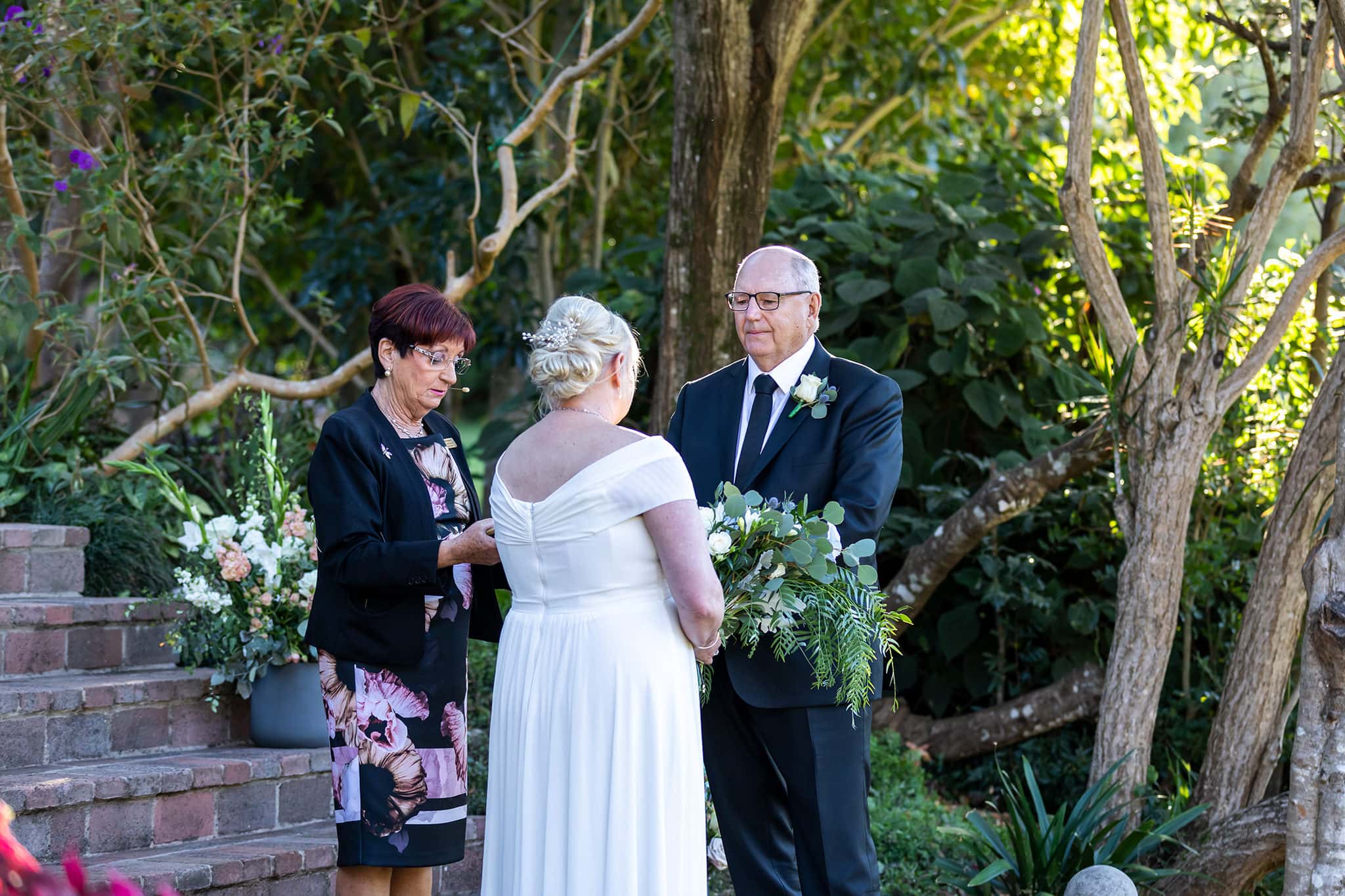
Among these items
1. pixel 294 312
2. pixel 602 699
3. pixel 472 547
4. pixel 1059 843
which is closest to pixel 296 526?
pixel 472 547

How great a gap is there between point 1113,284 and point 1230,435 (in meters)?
1.71

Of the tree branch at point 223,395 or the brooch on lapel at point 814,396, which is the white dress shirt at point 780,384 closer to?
the brooch on lapel at point 814,396

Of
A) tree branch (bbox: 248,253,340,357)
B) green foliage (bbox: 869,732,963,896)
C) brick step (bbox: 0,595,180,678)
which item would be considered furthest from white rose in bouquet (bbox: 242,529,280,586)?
tree branch (bbox: 248,253,340,357)

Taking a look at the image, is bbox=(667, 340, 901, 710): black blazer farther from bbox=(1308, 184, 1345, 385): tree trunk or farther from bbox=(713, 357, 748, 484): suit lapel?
bbox=(1308, 184, 1345, 385): tree trunk

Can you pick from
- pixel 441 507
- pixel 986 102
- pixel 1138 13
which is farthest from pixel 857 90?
pixel 441 507

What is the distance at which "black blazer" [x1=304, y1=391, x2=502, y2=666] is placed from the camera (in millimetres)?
2777

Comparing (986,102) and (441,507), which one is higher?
(986,102)

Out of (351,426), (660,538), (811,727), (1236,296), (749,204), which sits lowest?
(811,727)

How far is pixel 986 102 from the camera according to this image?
32.6 ft

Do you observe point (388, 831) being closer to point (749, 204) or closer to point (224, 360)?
point (749, 204)

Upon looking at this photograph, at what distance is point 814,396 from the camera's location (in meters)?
3.15

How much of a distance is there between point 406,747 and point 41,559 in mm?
2773

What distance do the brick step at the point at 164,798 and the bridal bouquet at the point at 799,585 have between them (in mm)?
1916

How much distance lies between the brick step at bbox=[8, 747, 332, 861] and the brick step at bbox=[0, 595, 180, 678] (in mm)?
571
